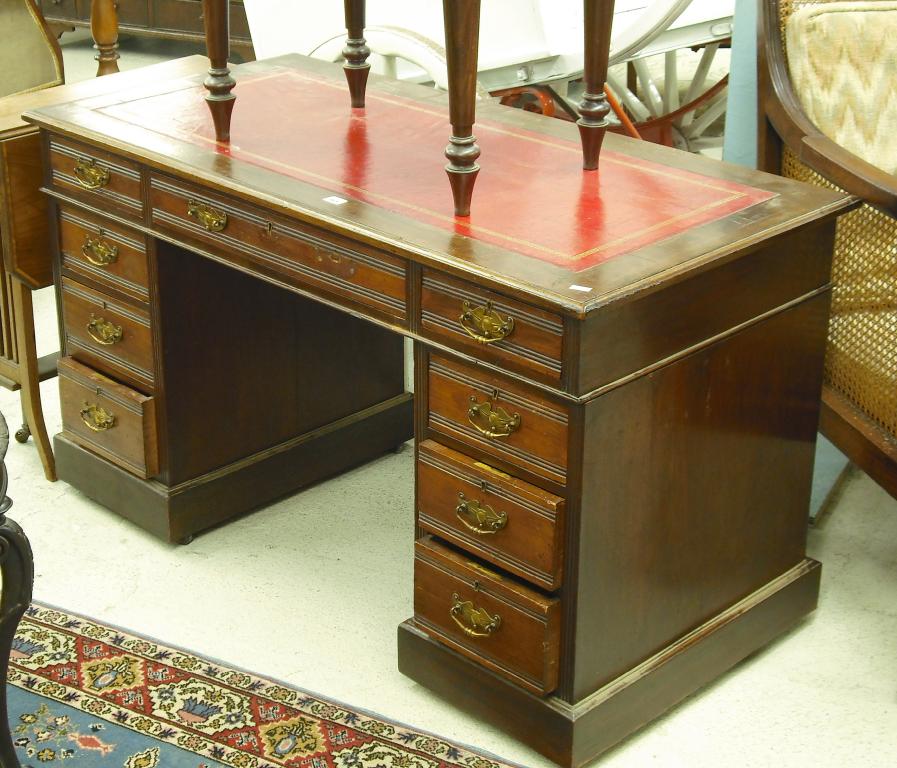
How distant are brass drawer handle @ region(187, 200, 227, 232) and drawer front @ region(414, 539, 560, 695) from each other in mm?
694

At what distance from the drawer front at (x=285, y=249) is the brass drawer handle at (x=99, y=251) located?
20cm

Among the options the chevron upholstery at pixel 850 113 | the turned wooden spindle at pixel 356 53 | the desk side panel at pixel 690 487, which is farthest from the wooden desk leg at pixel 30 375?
the chevron upholstery at pixel 850 113

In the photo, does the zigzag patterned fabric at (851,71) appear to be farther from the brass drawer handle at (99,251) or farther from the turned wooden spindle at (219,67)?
the brass drawer handle at (99,251)

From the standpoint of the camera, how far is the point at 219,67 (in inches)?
106

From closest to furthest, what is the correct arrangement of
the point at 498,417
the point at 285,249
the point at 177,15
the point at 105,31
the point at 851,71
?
1. the point at 498,417
2. the point at 285,249
3. the point at 851,71
4. the point at 105,31
5. the point at 177,15

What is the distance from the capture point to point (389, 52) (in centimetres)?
370

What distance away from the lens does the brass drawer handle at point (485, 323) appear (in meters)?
2.15

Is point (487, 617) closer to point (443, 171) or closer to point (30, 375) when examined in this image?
point (443, 171)

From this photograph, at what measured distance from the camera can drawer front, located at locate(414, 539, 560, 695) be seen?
90.0 inches

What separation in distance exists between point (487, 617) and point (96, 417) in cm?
114

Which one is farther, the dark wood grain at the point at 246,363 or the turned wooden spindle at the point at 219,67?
the dark wood grain at the point at 246,363

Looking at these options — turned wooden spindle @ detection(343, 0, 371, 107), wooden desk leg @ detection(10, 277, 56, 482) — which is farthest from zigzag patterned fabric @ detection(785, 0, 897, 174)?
wooden desk leg @ detection(10, 277, 56, 482)

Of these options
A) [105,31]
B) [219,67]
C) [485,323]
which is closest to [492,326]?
[485,323]

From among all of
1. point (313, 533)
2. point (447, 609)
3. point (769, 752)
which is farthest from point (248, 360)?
point (769, 752)
